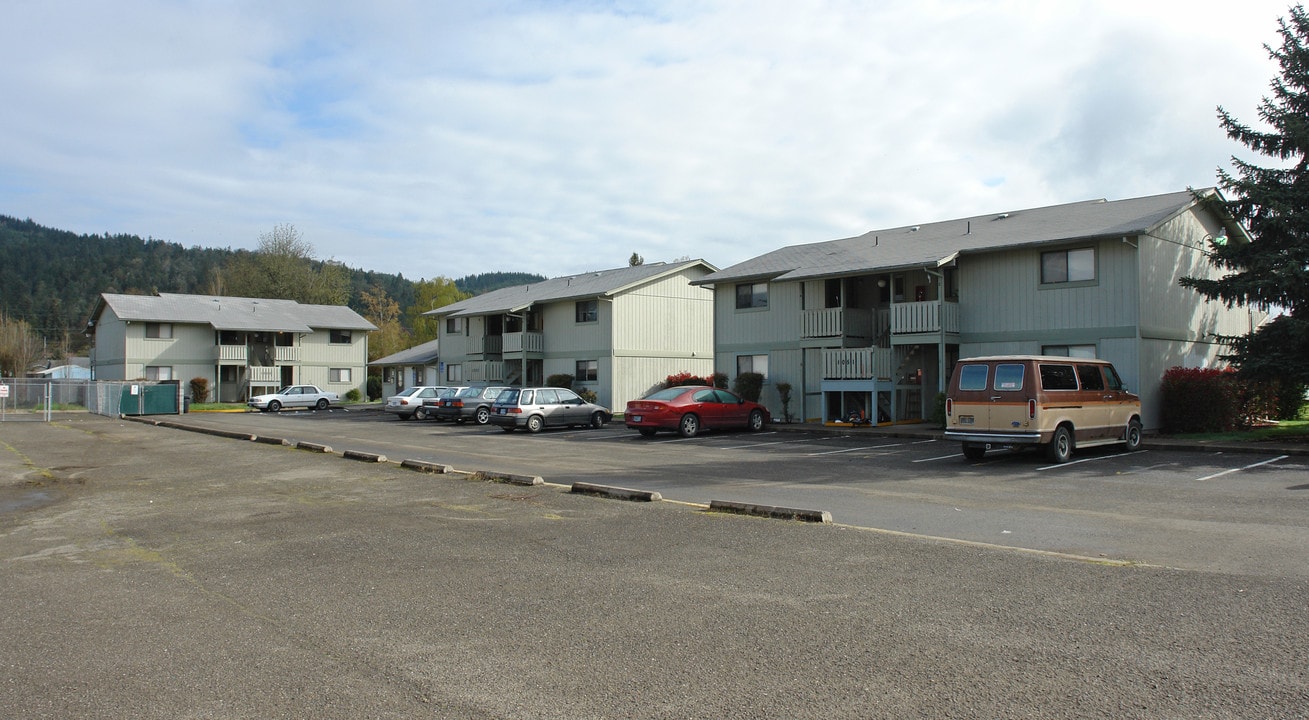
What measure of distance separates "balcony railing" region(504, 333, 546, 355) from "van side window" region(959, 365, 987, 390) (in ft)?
93.8

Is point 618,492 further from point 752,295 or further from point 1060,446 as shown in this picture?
point 752,295

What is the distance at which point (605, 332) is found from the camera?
39.4 metres

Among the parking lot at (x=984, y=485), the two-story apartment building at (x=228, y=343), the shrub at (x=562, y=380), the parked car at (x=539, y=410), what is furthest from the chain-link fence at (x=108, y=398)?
the parking lot at (x=984, y=485)

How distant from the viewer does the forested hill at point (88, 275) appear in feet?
403

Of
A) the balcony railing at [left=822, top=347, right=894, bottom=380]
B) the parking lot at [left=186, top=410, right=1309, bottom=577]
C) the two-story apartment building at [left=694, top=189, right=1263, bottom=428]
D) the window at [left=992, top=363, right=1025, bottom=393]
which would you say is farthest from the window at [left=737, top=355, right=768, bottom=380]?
the window at [left=992, top=363, right=1025, bottom=393]

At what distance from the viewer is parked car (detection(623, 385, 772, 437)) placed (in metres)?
24.9

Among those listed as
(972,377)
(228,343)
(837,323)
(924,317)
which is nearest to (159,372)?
(228,343)

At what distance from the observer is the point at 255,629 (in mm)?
5938

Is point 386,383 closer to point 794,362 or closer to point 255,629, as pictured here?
point 794,362

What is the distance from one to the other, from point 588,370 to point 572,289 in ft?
15.5

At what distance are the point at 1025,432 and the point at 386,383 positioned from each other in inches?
2146

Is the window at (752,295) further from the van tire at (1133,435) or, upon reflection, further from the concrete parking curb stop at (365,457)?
the concrete parking curb stop at (365,457)

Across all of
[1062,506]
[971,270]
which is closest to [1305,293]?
[971,270]

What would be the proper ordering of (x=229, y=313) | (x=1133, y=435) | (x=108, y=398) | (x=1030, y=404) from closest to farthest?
1. (x=1030, y=404)
2. (x=1133, y=435)
3. (x=108, y=398)
4. (x=229, y=313)
